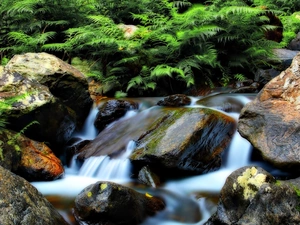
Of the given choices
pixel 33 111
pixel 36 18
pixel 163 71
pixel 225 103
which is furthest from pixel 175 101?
pixel 36 18

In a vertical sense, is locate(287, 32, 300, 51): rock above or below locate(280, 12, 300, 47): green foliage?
below

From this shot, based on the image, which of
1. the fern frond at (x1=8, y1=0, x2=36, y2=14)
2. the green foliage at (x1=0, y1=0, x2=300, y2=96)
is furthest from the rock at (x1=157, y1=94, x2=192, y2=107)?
the fern frond at (x1=8, y1=0, x2=36, y2=14)

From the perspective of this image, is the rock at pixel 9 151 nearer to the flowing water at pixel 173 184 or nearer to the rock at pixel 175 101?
the flowing water at pixel 173 184

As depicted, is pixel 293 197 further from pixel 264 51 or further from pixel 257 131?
pixel 264 51

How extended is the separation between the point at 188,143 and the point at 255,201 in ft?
5.67

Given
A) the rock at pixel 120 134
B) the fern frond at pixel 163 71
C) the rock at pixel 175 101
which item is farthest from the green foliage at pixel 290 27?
the rock at pixel 120 134

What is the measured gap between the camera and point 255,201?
261 cm

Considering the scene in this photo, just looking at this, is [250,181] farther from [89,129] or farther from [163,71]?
[163,71]

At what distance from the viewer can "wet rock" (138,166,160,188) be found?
406 centimetres

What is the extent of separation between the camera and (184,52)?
782 centimetres

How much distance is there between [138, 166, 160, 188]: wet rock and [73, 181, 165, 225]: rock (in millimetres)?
853

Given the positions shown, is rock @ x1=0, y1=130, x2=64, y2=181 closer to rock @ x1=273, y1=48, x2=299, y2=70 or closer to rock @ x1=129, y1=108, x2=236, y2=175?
rock @ x1=129, y1=108, x2=236, y2=175

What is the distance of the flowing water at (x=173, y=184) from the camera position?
3.42 m

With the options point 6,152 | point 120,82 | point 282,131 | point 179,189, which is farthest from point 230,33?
point 6,152
